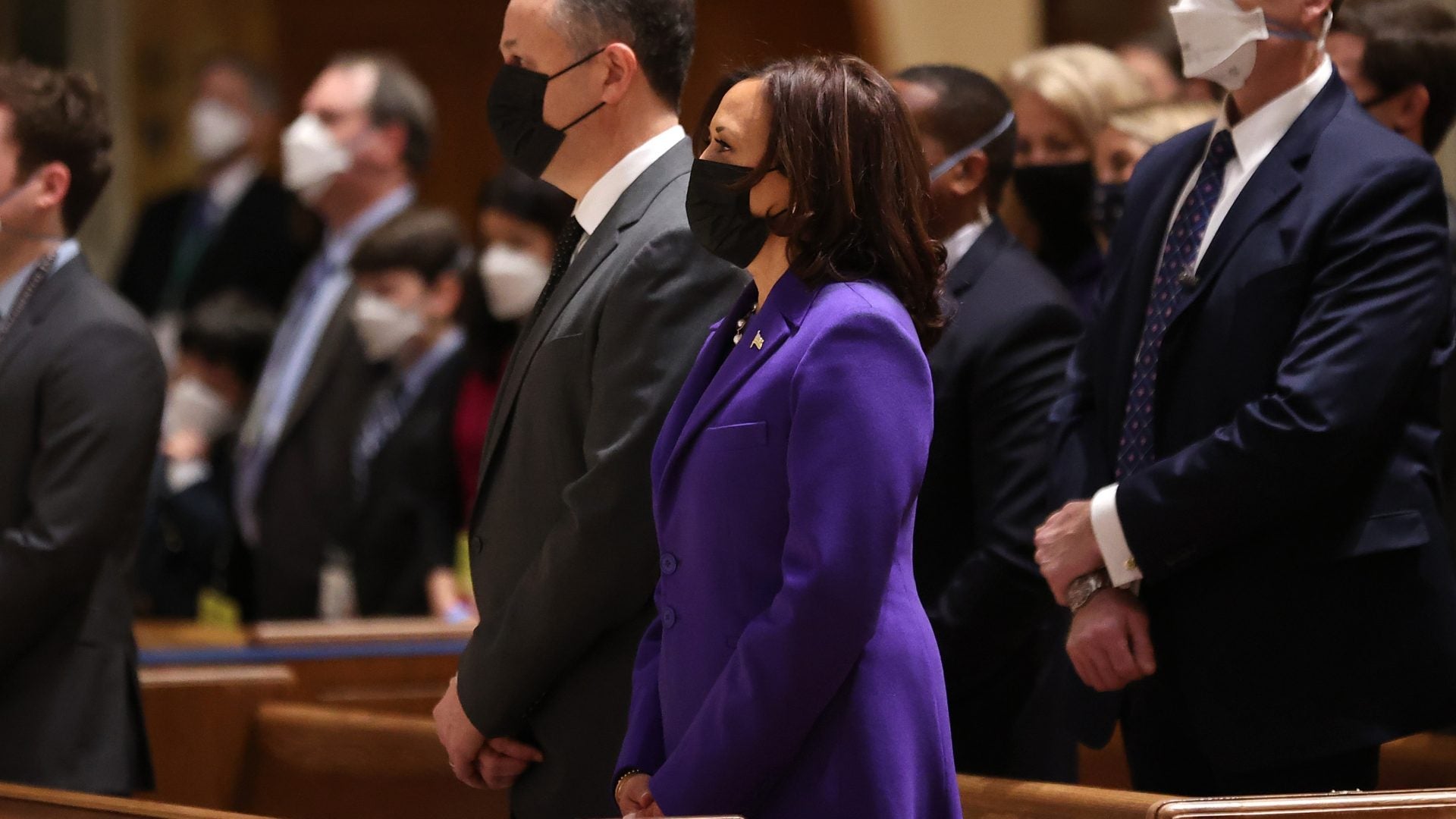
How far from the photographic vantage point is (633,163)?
2926mm

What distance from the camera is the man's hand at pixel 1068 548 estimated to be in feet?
8.98

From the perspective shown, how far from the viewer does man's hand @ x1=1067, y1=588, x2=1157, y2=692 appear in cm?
273

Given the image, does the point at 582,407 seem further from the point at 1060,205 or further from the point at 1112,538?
the point at 1060,205

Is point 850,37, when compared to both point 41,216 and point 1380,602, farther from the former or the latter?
point 1380,602

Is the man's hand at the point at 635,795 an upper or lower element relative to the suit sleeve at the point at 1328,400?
lower

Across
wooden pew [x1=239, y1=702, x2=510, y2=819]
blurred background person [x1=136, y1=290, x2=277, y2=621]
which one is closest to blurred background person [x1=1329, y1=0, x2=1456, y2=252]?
wooden pew [x1=239, y1=702, x2=510, y2=819]

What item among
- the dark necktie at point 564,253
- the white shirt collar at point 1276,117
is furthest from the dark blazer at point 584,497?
the white shirt collar at point 1276,117

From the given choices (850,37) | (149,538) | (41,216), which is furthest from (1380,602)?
(850,37)

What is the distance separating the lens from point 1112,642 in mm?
2734

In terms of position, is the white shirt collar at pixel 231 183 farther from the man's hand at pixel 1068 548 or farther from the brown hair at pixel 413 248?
the man's hand at pixel 1068 548

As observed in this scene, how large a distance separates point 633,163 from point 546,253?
2770 millimetres

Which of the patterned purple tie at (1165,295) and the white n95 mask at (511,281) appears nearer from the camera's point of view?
the patterned purple tie at (1165,295)

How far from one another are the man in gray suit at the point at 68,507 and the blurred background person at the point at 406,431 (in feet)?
6.28

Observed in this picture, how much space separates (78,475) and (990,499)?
1554mm
